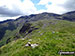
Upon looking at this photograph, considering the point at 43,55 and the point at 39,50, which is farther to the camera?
the point at 39,50

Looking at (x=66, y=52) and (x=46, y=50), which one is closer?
(x=66, y=52)

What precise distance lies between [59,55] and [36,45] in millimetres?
20981

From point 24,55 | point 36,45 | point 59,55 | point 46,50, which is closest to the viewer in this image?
point 59,55

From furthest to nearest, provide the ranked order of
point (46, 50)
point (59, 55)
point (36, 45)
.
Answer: point (36, 45), point (46, 50), point (59, 55)

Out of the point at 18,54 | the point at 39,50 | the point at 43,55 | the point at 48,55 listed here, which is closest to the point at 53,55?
the point at 48,55

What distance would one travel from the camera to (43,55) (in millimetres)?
55719

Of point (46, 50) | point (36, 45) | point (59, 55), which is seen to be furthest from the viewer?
point (36, 45)

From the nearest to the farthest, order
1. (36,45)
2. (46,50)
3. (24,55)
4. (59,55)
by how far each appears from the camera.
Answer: (59,55) < (24,55) < (46,50) < (36,45)

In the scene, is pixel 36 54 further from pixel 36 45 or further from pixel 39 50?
pixel 36 45

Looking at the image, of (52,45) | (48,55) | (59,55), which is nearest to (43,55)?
(48,55)

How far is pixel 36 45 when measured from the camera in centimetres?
6706

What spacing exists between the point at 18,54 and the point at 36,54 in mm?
13836

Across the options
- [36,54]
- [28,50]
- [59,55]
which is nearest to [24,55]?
[28,50]

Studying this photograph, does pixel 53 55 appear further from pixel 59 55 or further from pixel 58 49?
pixel 58 49
